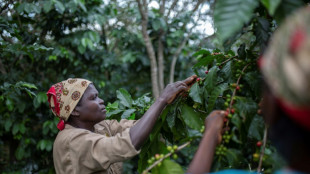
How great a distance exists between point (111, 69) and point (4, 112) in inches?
63.8

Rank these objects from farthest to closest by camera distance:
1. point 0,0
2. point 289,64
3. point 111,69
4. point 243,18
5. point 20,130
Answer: point 111,69 → point 20,130 → point 0,0 → point 243,18 → point 289,64

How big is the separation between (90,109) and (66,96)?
19 cm

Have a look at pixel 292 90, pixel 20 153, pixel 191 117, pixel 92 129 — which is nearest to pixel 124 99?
pixel 92 129

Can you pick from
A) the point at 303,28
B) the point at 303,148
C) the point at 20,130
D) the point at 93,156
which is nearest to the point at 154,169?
the point at 93,156

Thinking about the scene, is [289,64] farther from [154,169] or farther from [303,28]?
[154,169]

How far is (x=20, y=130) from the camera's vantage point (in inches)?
156

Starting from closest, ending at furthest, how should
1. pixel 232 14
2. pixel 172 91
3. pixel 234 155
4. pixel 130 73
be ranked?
pixel 232 14, pixel 234 155, pixel 172 91, pixel 130 73

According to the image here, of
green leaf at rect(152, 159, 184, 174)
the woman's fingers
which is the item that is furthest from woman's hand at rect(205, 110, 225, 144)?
the woman's fingers

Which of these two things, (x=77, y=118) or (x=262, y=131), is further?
(x=77, y=118)

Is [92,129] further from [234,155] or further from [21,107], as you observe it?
[21,107]

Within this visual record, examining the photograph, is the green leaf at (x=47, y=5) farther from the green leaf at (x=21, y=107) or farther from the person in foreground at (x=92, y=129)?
the person in foreground at (x=92, y=129)

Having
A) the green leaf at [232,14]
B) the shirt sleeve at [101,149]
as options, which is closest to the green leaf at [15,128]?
the shirt sleeve at [101,149]

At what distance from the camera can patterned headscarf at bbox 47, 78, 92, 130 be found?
2057 mm

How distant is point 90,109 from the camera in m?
2.04
